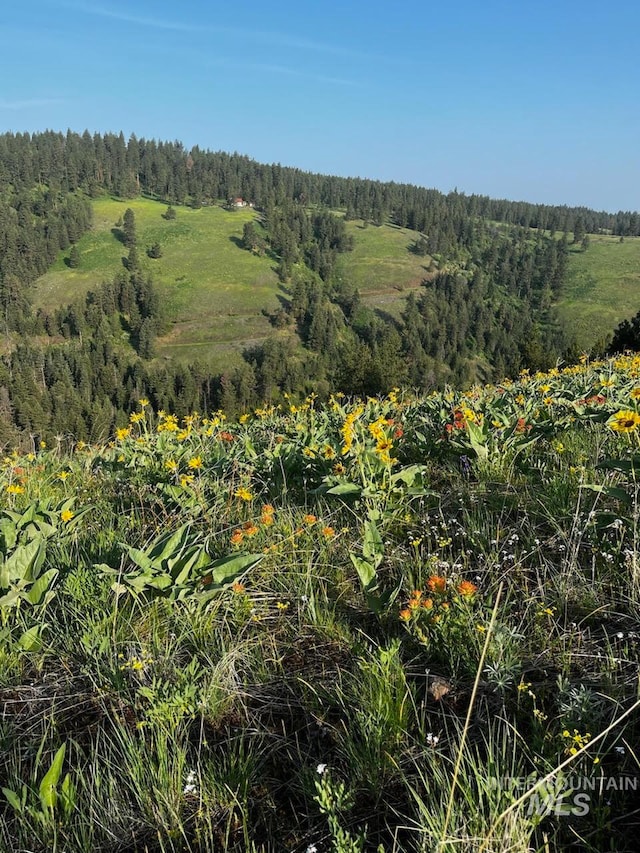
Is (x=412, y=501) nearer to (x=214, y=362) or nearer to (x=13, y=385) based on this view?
(x=13, y=385)

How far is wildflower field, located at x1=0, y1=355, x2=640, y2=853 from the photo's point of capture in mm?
1315

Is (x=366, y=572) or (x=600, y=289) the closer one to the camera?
(x=366, y=572)

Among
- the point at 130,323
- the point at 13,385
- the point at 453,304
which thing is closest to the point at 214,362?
the point at 130,323

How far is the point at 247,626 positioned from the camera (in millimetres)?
2098

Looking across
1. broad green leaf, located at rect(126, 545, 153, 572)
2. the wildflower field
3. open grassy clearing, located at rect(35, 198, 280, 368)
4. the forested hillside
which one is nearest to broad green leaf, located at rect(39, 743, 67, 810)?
the wildflower field

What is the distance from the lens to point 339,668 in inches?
70.4

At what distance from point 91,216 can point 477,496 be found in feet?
Result: 565

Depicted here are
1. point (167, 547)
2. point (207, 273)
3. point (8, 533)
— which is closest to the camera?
point (167, 547)

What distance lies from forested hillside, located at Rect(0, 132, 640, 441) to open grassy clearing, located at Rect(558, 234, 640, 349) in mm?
4615

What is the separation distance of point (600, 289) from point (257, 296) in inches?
3705

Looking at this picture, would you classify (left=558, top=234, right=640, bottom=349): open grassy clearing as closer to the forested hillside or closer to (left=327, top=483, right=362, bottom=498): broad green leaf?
the forested hillside

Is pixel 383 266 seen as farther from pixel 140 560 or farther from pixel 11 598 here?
pixel 11 598

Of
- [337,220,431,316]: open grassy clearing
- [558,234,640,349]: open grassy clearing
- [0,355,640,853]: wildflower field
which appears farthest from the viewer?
[337,220,431,316]: open grassy clearing

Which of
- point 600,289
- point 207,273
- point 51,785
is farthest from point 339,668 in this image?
point 600,289
